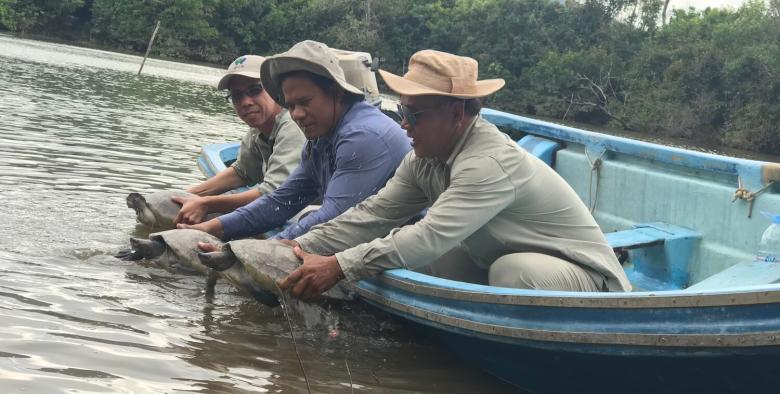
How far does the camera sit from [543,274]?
3.46 meters

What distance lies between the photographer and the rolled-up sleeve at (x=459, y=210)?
3.44m

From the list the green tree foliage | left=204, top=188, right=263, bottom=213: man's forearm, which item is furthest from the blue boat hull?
the green tree foliage

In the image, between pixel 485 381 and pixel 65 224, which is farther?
pixel 65 224

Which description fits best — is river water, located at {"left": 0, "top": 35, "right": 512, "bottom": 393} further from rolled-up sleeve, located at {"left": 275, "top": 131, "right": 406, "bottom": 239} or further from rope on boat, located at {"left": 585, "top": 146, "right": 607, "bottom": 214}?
rope on boat, located at {"left": 585, "top": 146, "right": 607, "bottom": 214}

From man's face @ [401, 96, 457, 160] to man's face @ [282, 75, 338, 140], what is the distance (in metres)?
0.87

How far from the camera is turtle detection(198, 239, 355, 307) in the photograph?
151 inches

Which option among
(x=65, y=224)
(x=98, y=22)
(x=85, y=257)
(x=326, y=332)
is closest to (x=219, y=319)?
(x=326, y=332)

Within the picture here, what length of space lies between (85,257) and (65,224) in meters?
0.77

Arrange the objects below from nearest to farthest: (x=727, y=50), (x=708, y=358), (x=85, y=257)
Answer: (x=708, y=358)
(x=85, y=257)
(x=727, y=50)

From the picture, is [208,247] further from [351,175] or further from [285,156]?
[285,156]

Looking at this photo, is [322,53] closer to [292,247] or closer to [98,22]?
[292,247]

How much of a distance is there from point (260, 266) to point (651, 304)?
68.6 inches

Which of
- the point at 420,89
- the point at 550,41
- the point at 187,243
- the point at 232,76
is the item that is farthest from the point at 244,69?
the point at 550,41

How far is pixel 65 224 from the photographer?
578cm
